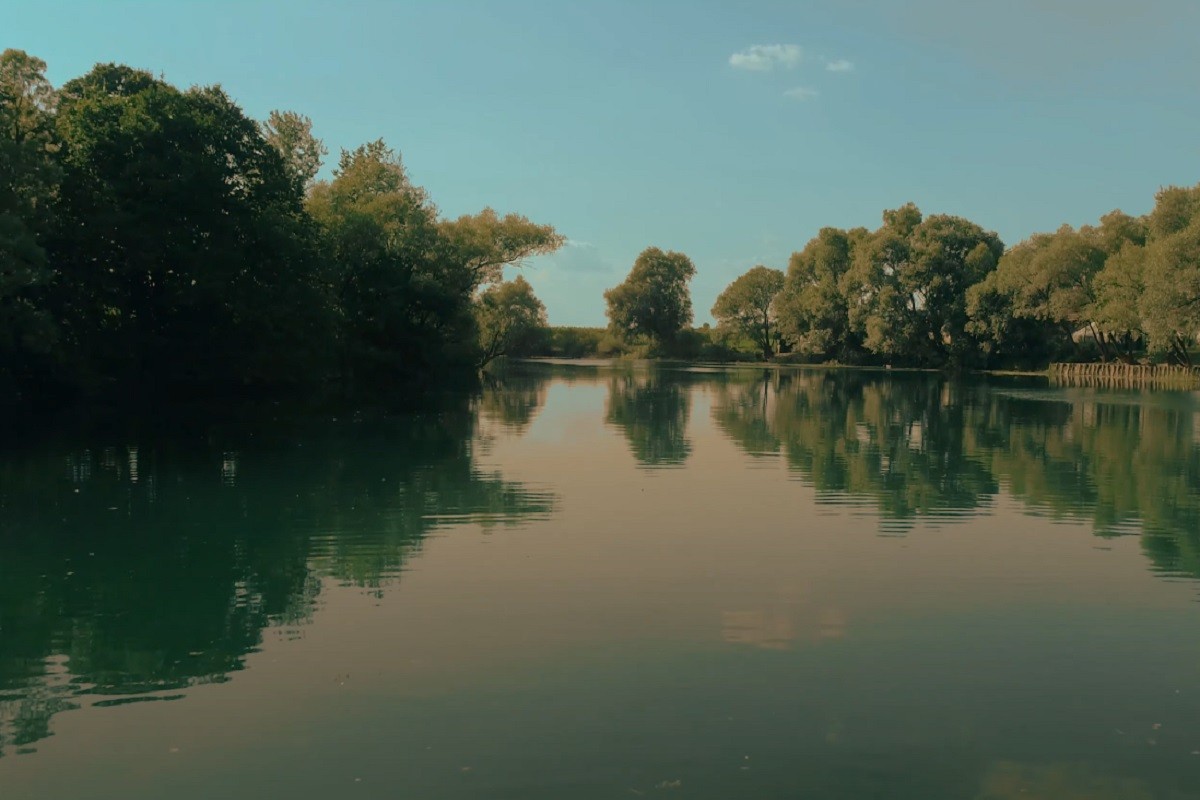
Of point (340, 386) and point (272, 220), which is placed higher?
point (272, 220)

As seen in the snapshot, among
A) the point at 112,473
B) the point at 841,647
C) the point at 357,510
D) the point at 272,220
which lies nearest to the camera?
the point at 841,647

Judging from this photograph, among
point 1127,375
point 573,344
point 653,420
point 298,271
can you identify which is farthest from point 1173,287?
point 573,344

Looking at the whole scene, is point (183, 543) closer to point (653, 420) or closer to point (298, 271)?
point (653, 420)

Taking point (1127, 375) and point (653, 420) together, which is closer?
point (653, 420)

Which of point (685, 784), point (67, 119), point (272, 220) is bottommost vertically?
point (685, 784)

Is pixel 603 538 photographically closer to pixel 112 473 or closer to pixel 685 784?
pixel 685 784

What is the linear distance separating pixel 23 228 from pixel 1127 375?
269 feet

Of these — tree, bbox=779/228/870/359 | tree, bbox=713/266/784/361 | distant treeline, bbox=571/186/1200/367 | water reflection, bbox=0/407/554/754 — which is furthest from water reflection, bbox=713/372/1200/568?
tree, bbox=713/266/784/361

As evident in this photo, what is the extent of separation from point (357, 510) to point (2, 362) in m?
27.3

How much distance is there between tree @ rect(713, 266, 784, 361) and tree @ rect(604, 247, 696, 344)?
846cm

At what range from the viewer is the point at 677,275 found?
147500 millimetres

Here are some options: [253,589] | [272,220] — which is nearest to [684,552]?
[253,589]

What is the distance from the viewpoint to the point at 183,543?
14188 mm

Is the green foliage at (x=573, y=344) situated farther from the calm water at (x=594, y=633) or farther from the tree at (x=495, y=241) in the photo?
the calm water at (x=594, y=633)
